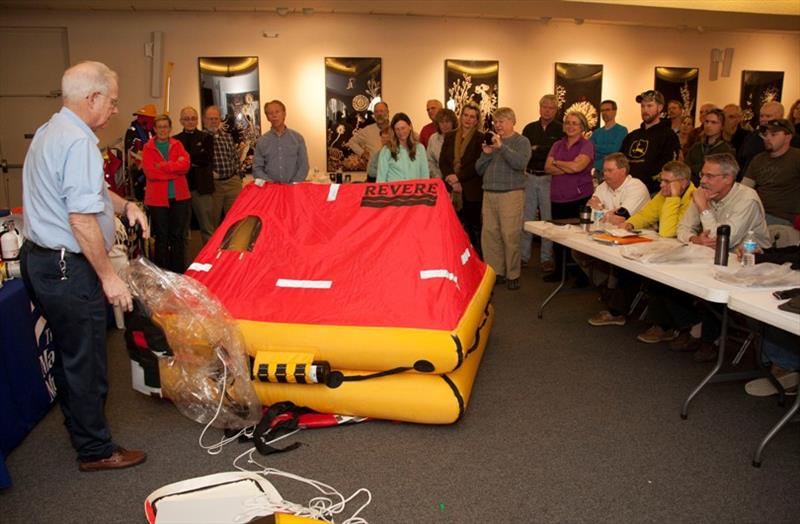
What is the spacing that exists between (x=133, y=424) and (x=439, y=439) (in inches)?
57.2

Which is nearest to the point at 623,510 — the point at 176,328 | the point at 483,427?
the point at 483,427

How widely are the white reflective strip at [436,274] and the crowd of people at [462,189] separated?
1.26 metres

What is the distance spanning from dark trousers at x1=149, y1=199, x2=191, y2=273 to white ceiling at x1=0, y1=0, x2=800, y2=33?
110 inches

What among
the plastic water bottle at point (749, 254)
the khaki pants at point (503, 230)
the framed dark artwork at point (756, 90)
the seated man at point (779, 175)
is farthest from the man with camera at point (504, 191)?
the framed dark artwork at point (756, 90)

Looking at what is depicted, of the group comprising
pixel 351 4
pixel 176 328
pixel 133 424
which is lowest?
pixel 133 424

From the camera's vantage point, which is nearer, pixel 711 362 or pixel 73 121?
pixel 73 121

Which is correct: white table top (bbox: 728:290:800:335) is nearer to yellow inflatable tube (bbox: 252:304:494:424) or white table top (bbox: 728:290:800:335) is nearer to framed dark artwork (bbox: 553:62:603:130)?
yellow inflatable tube (bbox: 252:304:494:424)

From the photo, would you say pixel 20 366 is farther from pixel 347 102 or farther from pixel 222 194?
pixel 347 102

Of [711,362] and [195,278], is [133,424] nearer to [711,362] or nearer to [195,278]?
[195,278]

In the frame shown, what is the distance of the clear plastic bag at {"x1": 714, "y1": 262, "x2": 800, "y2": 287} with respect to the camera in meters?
2.66

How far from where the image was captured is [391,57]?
8.15 metres

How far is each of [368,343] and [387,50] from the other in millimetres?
6183

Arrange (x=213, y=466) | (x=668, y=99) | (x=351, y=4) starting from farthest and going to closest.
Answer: (x=668, y=99), (x=351, y=4), (x=213, y=466)

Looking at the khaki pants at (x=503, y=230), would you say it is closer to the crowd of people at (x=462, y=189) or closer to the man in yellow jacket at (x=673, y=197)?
the crowd of people at (x=462, y=189)
